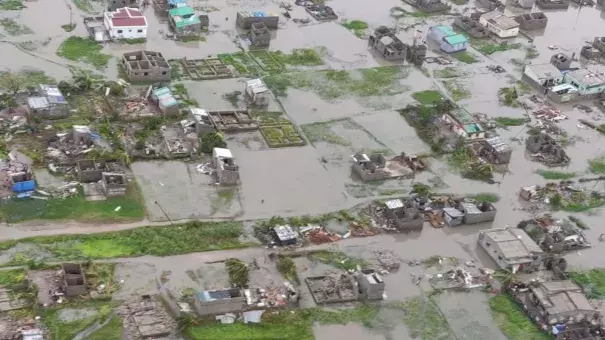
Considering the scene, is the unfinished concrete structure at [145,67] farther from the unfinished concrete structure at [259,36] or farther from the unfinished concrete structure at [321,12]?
the unfinished concrete structure at [321,12]

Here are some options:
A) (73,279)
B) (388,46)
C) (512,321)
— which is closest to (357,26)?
(388,46)

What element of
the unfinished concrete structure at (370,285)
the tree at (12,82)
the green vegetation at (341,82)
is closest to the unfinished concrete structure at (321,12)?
the green vegetation at (341,82)

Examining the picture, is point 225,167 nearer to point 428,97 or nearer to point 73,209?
point 73,209

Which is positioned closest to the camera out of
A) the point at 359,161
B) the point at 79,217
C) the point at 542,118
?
the point at 79,217

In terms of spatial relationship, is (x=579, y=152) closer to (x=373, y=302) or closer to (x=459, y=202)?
(x=459, y=202)

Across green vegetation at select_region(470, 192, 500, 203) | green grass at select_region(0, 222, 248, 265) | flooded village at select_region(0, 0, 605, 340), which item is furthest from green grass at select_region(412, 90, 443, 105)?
green grass at select_region(0, 222, 248, 265)

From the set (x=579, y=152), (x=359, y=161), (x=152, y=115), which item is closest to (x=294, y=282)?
(x=359, y=161)
